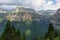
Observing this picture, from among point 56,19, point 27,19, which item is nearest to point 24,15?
point 27,19

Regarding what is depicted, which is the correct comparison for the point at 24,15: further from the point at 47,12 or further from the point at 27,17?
the point at 47,12

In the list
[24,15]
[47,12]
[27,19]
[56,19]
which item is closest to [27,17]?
[27,19]

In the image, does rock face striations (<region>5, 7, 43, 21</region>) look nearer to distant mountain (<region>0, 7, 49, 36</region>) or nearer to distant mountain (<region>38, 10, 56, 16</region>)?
distant mountain (<region>0, 7, 49, 36</region>)

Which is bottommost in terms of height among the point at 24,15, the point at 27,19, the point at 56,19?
the point at 56,19

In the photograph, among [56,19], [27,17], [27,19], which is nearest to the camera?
[27,19]

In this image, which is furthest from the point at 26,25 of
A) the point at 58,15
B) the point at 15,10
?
the point at 58,15

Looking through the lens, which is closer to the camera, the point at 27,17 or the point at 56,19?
the point at 27,17

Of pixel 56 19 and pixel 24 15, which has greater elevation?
pixel 24 15

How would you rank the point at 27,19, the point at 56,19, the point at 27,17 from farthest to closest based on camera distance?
the point at 56,19, the point at 27,17, the point at 27,19

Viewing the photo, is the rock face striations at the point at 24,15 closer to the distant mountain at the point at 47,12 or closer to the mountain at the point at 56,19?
the distant mountain at the point at 47,12

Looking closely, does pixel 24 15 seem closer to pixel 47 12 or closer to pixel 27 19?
pixel 27 19

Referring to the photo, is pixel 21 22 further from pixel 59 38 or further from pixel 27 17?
pixel 59 38
